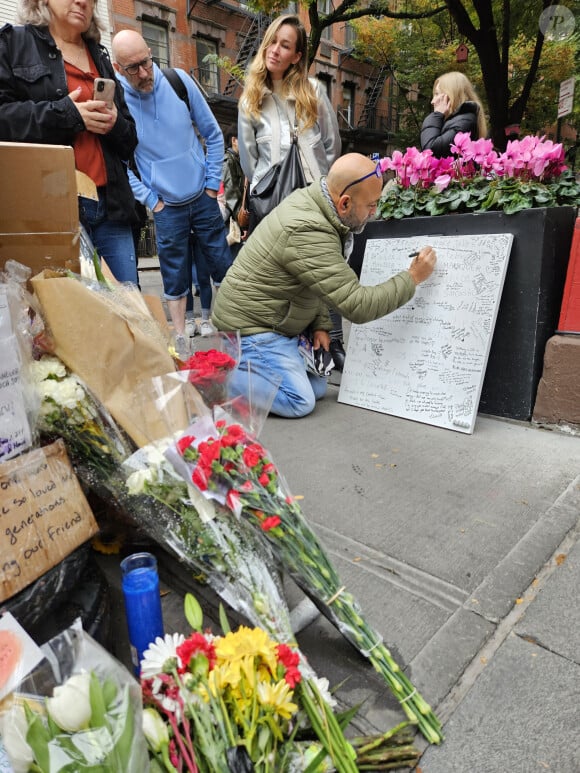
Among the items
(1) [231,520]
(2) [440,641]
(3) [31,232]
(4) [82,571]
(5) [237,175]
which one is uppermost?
(5) [237,175]

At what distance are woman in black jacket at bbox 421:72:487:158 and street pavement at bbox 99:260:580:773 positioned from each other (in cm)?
228

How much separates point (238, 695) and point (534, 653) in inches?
36.5

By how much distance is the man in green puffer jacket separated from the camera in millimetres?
2826

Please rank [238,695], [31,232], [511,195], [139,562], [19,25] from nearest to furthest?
[238,695]
[139,562]
[31,232]
[19,25]
[511,195]

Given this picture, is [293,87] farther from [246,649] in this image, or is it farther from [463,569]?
[246,649]

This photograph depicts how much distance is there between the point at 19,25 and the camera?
2580 mm

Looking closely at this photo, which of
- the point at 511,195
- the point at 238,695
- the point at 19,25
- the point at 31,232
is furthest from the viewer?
the point at 511,195

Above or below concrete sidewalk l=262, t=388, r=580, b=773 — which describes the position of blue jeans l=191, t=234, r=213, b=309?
above

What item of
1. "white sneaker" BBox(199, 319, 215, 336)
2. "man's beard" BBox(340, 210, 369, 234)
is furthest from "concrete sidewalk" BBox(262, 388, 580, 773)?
"white sneaker" BBox(199, 319, 215, 336)

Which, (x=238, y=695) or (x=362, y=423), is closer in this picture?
(x=238, y=695)

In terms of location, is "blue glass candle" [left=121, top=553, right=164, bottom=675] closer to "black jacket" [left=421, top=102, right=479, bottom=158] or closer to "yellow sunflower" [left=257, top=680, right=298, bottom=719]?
"yellow sunflower" [left=257, top=680, right=298, bottom=719]

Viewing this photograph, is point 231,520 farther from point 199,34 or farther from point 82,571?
point 199,34

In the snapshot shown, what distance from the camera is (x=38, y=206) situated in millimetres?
1698

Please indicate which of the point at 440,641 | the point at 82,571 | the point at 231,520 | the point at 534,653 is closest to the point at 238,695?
the point at 231,520
